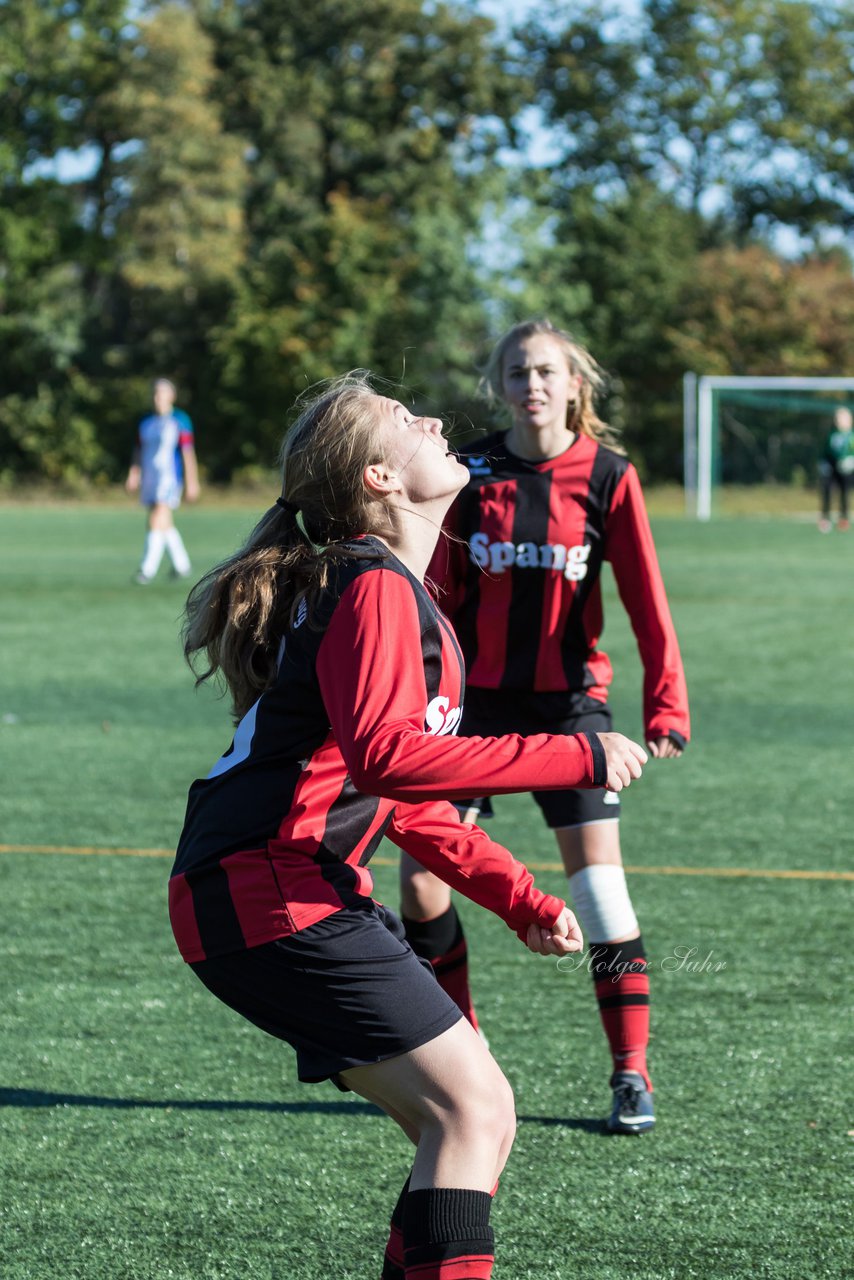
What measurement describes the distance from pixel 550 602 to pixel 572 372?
0.63 metres

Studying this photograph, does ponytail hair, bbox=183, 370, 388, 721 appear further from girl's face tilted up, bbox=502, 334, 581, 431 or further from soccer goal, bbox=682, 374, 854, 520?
soccer goal, bbox=682, 374, 854, 520

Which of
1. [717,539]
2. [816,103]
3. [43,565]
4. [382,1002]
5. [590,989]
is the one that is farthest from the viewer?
[816,103]

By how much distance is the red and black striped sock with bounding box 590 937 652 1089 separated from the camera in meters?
3.90

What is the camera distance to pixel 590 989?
491 cm

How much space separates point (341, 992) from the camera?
2357mm

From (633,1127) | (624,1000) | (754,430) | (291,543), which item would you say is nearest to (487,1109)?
(291,543)

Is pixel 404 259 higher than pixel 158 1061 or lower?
higher

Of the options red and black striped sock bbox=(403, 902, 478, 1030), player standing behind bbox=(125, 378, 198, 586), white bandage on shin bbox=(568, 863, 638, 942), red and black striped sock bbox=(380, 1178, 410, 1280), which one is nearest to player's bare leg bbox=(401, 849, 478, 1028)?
red and black striped sock bbox=(403, 902, 478, 1030)

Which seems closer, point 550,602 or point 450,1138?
point 450,1138

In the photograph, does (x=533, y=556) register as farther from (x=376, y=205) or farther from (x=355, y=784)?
(x=376, y=205)

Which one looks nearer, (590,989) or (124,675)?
(590,989)

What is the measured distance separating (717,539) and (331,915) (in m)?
24.9

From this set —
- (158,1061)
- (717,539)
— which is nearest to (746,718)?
(158,1061)

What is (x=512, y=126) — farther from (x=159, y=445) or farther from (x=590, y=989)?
(x=590, y=989)
